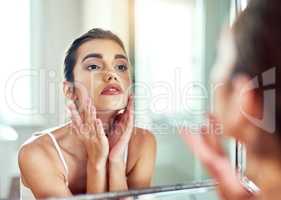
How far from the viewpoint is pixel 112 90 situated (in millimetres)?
1010

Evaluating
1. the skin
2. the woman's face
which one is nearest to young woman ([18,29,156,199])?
the woman's face

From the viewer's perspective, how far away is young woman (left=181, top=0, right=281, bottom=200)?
0.56 meters

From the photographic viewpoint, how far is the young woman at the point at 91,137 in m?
0.95

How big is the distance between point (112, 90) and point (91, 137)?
15 centimetres

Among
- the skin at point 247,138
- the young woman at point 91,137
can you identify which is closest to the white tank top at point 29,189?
the young woman at point 91,137

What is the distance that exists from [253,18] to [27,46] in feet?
1.96

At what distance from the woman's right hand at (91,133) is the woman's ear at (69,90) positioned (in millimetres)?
20

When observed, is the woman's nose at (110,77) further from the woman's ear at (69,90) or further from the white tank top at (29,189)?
the white tank top at (29,189)

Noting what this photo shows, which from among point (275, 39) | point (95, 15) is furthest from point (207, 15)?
point (275, 39)

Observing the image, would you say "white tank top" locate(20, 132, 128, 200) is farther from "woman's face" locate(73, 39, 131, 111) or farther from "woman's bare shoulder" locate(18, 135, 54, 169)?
"woman's face" locate(73, 39, 131, 111)

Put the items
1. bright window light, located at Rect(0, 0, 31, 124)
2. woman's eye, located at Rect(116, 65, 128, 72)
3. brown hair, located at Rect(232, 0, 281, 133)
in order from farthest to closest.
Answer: woman's eye, located at Rect(116, 65, 128, 72)
bright window light, located at Rect(0, 0, 31, 124)
brown hair, located at Rect(232, 0, 281, 133)

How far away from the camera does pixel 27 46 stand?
36.2 inches

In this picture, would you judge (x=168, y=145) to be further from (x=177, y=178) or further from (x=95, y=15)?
(x=95, y=15)

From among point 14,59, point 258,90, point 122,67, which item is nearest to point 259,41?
point 258,90
